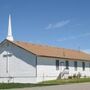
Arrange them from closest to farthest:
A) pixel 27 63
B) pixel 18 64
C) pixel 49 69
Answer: pixel 27 63 < pixel 18 64 < pixel 49 69

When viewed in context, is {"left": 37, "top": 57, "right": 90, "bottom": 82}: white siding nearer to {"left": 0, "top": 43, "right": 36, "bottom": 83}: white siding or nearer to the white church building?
the white church building

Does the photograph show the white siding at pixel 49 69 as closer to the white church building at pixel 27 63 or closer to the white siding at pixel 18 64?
the white church building at pixel 27 63

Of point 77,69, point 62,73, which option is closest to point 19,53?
point 62,73

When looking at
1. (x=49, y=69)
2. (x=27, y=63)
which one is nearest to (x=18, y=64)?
(x=27, y=63)

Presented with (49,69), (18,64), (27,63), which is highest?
(27,63)

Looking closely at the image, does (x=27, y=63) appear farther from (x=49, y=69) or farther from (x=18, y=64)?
(x=49, y=69)

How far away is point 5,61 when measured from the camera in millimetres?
43656

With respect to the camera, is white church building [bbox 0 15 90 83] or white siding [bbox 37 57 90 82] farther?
white siding [bbox 37 57 90 82]

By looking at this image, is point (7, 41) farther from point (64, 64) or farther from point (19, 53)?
point (64, 64)

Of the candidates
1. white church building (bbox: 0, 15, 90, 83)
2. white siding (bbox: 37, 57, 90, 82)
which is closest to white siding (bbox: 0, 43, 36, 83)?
white church building (bbox: 0, 15, 90, 83)

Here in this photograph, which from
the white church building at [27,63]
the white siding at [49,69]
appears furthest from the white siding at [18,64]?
the white siding at [49,69]

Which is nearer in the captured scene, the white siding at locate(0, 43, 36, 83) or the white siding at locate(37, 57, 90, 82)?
the white siding at locate(0, 43, 36, 83)

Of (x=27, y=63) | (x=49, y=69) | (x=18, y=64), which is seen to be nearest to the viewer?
(x=27, y=63)

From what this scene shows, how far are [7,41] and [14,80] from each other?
17.1 ft
